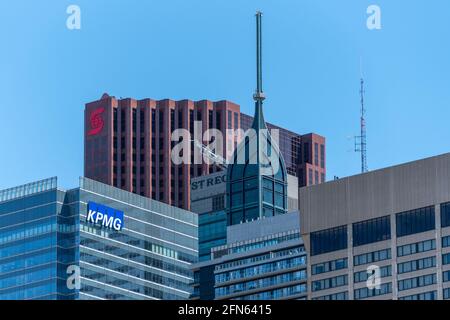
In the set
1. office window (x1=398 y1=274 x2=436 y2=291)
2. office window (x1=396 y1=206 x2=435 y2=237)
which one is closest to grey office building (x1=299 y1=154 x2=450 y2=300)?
office window (x1=396 y1=206 x2=435 y2=237)

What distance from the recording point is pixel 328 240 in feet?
640

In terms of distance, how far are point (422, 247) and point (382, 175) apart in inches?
460

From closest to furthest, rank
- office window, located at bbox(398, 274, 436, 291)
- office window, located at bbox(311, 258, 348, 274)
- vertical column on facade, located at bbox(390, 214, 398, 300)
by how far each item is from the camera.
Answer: office window, located at bbox(398, 274, 436, 291) → vertical column on facade, located at bbox(390, 214, 398, 300) → office window, located at bbox(311, 258, 348, 274)

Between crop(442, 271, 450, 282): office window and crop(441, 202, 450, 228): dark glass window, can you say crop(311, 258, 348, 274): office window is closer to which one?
crop(441, 202, 450, 228): dark glass window

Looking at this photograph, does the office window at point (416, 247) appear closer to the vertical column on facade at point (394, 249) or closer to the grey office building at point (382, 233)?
the grey office building at point (382, 233)

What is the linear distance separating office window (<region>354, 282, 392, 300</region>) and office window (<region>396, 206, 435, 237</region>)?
19.9 feet

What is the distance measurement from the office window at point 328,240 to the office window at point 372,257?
257 centimetres

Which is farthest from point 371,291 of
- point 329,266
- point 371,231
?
point 329,266

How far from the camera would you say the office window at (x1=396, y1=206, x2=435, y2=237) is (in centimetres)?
18512

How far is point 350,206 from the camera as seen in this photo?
639 ft

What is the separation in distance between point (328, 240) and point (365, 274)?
818cm

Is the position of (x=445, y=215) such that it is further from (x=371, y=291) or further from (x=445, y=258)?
(x=371, y=291)
